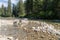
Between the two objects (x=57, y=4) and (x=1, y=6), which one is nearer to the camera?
(x=57, y=4)

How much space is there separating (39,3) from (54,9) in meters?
11.0

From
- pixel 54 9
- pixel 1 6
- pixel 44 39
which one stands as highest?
pixel 44 39

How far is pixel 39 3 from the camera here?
220 feet

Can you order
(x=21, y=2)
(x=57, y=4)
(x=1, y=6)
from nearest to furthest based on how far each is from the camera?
(x=57, y=4), (x=21, y=2), (x=1, y=6)

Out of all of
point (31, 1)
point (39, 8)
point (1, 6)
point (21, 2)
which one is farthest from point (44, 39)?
point (1, 6)

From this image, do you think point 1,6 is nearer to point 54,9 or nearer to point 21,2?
point 21,2

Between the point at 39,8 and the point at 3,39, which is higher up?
Answer: the point at 3,39

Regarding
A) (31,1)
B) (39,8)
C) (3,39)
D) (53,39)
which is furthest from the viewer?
(31,1)

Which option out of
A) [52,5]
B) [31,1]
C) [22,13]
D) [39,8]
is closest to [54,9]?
[52,5]

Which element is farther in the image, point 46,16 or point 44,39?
point 46,16

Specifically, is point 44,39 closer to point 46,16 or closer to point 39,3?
point 46,16

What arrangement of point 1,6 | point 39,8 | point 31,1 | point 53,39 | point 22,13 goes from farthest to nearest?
point 1,6
point 22,13
point 31,1
point 39,8
point 53,39

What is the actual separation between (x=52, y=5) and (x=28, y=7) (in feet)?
75.3

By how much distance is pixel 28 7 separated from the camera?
79.7 m
